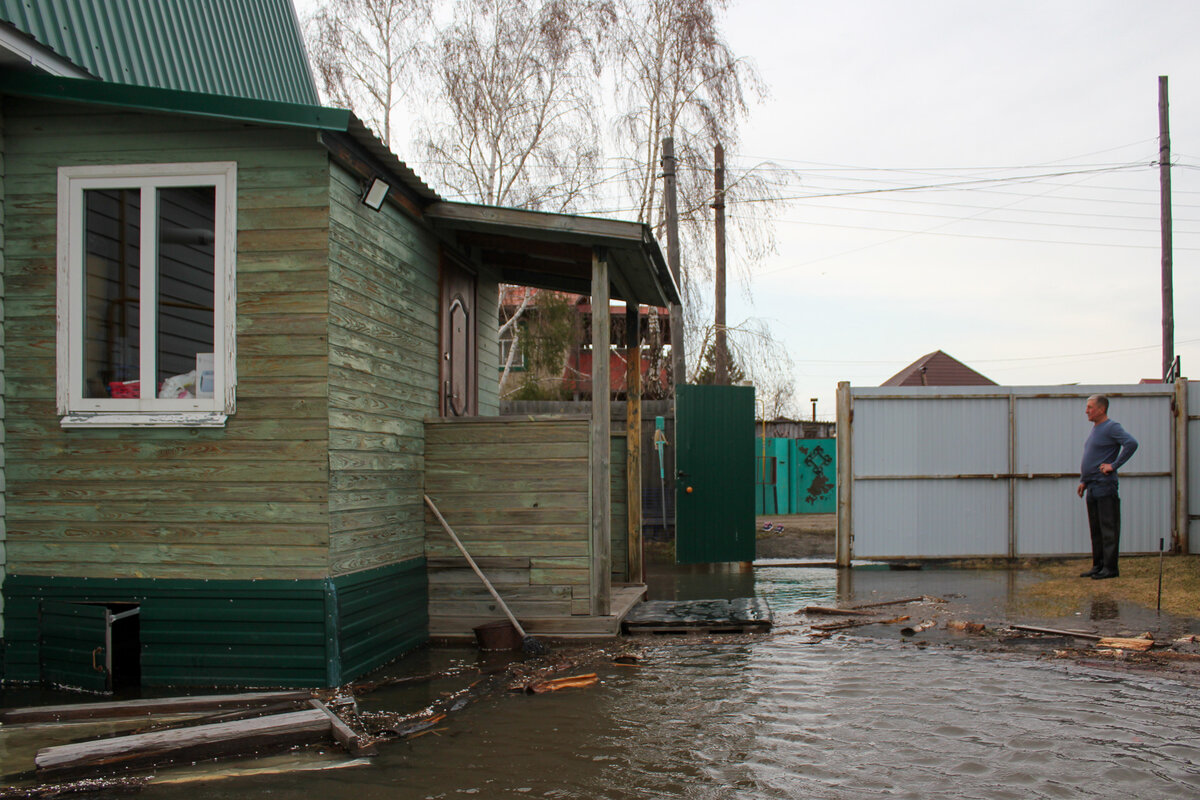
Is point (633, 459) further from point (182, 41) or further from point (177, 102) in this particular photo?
point (182, 41)

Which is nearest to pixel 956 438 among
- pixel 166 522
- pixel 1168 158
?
pixel 166 522

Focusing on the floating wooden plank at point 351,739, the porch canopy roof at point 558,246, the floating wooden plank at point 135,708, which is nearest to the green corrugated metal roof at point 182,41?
the porch canopy roof at point 558,246

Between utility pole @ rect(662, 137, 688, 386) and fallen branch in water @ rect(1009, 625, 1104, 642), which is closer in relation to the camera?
fallen branch in water @ rect(1009, 625, 1104, 642)

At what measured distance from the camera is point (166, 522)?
19.4 ft

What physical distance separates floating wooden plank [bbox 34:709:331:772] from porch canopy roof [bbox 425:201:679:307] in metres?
3.98

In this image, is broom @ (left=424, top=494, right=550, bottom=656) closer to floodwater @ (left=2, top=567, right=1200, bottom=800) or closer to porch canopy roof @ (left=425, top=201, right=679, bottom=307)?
floodwater @ (left=2, top=567, right=1200, bottom=800)

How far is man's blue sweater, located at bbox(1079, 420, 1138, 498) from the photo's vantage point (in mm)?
9078

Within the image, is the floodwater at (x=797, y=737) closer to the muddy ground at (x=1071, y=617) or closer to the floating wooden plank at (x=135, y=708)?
the muddy ground at (x=1071, y=617)

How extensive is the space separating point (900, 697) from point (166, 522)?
4601mm

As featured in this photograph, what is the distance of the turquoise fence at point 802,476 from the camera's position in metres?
18.5

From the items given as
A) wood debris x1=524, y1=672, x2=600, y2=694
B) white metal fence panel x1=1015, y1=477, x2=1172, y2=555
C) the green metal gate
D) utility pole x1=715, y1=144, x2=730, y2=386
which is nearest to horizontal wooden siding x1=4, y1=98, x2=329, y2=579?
wood debris x1=524, y1=672, x2=600, y2=694

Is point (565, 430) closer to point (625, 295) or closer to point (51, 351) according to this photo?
point (625, 295)

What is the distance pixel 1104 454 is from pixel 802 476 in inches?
375

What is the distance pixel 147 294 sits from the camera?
5.93 metres
